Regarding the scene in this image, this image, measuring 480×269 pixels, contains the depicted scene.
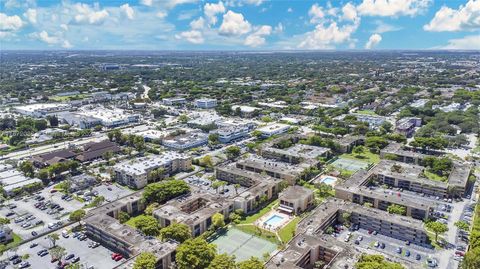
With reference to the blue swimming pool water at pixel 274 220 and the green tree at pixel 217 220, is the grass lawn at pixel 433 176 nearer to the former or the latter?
the blue swimming pool water at pixel 274 220

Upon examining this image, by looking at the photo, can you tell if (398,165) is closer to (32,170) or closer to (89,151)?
(89,151)

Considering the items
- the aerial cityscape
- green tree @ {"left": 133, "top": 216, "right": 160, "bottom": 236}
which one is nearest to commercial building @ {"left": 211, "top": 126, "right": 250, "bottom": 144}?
the aerial cityscape

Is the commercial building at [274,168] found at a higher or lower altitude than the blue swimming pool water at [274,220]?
higher

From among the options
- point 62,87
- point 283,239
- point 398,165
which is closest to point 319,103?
point 398,165

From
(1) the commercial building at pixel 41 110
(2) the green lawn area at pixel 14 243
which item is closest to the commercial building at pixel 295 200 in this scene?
(2) the green lawn area at pixel 14 243

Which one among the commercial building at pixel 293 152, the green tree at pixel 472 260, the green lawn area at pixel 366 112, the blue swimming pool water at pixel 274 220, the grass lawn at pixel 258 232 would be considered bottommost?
the blue swimming pool water at pixel 274 220
